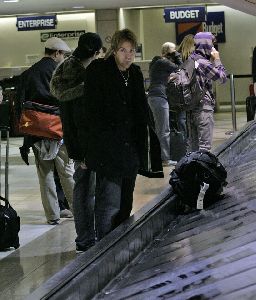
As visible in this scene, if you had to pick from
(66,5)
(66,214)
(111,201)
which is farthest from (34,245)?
(66,5)

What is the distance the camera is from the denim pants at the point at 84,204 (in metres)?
5.08

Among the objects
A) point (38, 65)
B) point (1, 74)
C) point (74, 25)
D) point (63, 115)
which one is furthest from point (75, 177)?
point (74, 25)

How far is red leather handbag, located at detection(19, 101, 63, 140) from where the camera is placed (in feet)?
21.0

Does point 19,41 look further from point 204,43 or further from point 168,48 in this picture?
point 204,43

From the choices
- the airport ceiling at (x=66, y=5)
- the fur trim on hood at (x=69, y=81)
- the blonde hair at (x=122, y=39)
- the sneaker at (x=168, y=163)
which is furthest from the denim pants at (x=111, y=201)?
the airport ceiling at (x=66, y=5)

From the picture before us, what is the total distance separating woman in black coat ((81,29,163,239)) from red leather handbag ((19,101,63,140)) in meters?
1.79

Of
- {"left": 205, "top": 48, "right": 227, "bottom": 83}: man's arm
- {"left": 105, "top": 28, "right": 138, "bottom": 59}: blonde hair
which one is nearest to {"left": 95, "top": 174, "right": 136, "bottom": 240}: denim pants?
→ {"left": 105, "top": 28, "right": 138, "bottom": 59}: blonde hair

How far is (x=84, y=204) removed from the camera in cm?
510

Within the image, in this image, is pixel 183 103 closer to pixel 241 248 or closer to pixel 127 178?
pixel 127 178

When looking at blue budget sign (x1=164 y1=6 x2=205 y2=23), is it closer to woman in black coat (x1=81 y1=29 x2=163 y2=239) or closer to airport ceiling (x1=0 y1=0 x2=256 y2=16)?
airport ceiling (x1=0 y1=0 x2=256 y2=16)

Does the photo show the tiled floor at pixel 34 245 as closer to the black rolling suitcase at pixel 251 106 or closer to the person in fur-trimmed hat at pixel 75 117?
the person in fur-trimmed hat at pixel 75 117

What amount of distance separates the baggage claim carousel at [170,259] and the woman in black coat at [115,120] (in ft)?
0.94

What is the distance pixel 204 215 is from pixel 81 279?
1.89 m

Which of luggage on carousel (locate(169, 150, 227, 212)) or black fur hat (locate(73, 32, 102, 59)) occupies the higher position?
black fur hat (locate(73, 32, 102, 59))
